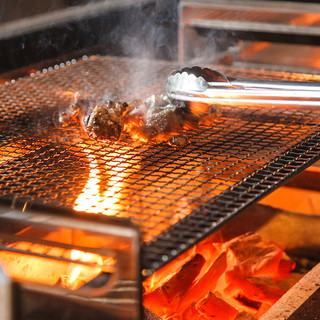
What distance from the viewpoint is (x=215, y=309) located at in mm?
2254

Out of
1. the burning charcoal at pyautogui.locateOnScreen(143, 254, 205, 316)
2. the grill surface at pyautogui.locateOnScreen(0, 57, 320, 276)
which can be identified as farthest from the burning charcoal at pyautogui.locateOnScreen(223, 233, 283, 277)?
the grill surface at pyautogui.locateOnScreen(0, 57, 320, 276)

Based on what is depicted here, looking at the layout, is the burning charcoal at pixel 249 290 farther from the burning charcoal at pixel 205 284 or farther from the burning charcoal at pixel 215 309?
the burning charcoal at pixel 215 309

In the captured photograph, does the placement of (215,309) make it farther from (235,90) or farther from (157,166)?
(235,90)

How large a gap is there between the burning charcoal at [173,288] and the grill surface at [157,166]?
0.38 meters

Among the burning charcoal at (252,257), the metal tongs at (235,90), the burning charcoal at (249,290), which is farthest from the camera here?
the burning charcoal at (252,257)

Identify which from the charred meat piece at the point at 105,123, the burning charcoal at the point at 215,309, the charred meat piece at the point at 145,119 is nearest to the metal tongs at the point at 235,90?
the charred meat piece at the point at 145,119

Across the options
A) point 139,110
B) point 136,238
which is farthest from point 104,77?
point 136,238

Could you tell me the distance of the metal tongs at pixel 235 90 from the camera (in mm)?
2109

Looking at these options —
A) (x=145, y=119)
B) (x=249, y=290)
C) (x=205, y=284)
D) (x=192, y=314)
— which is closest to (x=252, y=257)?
(x=249, y=290)

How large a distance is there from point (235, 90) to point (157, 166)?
459 millimetres

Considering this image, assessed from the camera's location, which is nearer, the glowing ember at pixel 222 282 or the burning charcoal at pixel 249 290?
the glowing ember at pixel 222 282

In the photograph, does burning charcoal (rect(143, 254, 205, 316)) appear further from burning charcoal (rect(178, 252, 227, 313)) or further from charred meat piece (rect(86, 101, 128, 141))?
charred meat piece (rect(86, 101, 128, 141))

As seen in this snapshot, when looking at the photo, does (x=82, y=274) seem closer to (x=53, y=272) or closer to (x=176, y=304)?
(x=53, y=272)

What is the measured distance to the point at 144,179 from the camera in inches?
74.9
